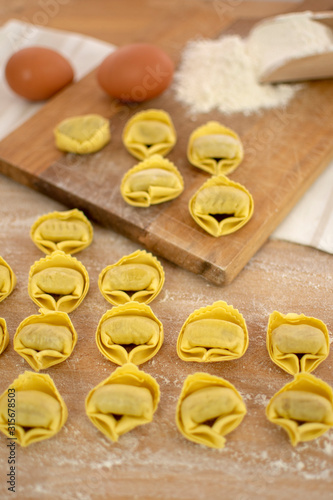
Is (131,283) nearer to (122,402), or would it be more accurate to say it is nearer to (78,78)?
(122,402)

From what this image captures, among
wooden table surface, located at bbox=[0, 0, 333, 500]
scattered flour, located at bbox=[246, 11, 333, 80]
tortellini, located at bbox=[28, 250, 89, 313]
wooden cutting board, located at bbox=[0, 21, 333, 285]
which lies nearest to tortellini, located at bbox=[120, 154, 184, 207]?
wooden cutting board, located at bbox=[0, 21, 333, 285]

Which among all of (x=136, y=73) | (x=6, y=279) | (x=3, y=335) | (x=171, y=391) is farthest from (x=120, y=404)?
(x=136, y=73)

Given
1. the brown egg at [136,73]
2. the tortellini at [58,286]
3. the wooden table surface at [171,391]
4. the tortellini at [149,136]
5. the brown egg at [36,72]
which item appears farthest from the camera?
the brown egg at [36,72]

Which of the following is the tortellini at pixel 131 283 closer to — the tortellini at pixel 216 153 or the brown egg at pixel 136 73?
the tortellini at pixel 216 153

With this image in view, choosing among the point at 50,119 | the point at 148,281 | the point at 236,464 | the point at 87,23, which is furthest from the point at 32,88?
the point at 236,464

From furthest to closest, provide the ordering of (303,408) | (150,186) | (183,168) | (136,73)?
(136,73)
(183,168)
(150,186)
(303,408)

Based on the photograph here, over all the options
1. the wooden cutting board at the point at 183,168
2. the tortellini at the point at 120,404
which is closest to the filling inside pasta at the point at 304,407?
the tortellini at the point at 120,404
